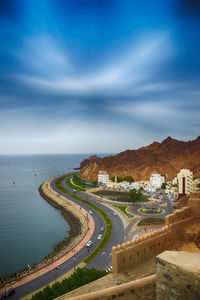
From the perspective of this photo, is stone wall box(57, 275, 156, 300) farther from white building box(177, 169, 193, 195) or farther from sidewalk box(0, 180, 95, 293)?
white building box(177, 169, 193, 195)

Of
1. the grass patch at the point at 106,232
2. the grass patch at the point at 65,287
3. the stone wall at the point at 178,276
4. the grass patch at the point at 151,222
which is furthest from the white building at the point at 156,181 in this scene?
the stone wall at the point at 178,276

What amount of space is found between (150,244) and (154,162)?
108m

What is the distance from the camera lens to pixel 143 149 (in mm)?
143625

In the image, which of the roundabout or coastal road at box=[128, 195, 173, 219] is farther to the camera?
the roundabout

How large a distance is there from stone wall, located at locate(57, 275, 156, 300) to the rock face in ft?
310

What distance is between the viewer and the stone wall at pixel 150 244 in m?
13.8

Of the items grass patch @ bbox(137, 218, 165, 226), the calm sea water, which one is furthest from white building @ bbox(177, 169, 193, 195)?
the calm sea water

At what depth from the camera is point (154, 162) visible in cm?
11919

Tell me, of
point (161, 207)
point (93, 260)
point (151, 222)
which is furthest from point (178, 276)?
point (161, 207)

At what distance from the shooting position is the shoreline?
2872 cm

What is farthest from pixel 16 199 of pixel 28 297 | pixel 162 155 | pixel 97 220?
pixel 162 155

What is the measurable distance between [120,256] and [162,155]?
116576 millimetres

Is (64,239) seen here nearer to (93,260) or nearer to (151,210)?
(93,260)

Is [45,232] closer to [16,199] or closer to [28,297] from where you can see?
[28,297]
